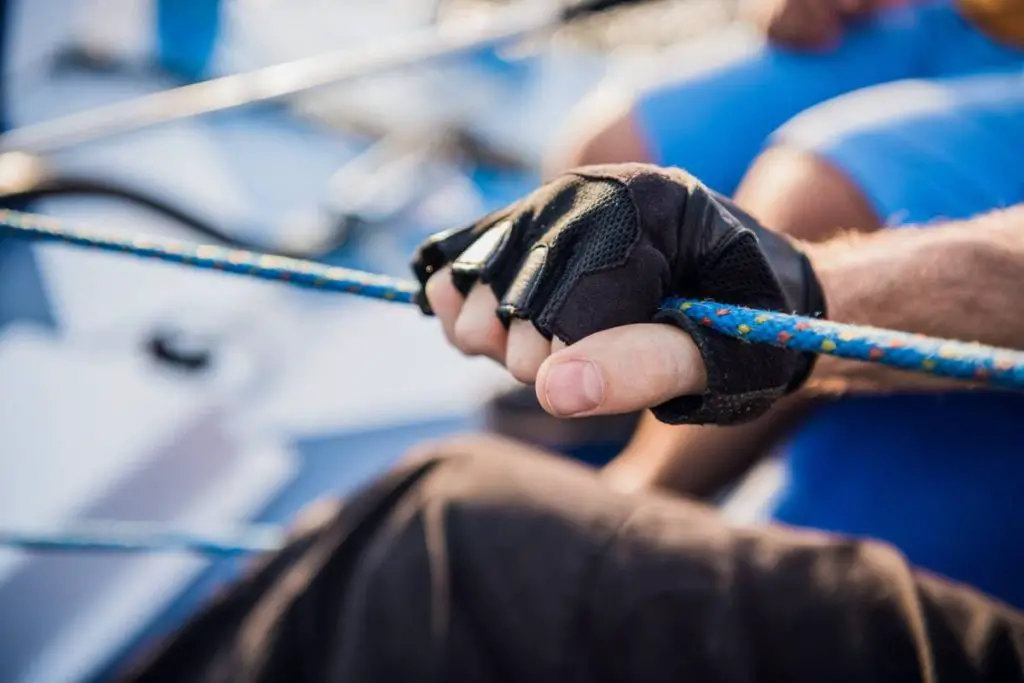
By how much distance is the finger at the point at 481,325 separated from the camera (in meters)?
0.42

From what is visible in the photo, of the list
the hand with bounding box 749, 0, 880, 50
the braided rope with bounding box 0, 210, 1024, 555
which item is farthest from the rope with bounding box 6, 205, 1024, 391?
the hand with bounding box 749, 0, 880, 50

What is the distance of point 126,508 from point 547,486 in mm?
711

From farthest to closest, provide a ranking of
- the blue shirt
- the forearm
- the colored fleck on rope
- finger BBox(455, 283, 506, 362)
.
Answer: the colored fleck on rope
the blue shirt
the forearm
finger BBox(455, 283, 506, 362)

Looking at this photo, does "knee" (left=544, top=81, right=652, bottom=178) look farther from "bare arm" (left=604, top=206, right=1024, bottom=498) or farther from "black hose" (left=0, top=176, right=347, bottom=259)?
"black hose" (left=0, top=176, right=347, bottom=259)

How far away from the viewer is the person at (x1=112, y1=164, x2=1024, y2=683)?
383 mm

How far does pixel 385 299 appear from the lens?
495 mm

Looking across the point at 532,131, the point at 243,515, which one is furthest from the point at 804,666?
the point at 532,131

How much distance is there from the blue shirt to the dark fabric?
139 mm

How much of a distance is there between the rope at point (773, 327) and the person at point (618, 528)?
0.08ft

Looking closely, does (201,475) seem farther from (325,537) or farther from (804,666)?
(804,666)

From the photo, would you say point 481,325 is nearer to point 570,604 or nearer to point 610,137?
point 570,604

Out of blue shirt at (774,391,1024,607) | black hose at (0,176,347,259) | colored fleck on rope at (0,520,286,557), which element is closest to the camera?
blue shirt at (774,391,1024,607)

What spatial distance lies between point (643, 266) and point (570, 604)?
0.28 m

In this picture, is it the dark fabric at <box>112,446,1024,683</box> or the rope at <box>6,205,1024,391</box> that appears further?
the dark fabric at <box>112,446,1024,683</box>
